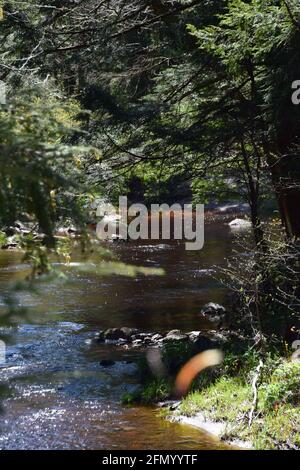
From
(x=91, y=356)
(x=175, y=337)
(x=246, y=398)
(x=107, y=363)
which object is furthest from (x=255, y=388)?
(x=175, y=337)

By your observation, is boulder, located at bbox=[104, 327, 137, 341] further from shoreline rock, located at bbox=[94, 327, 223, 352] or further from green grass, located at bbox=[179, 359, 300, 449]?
green grass, located at bbox=[179, 359, 300, 449]

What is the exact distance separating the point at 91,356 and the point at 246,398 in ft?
11.8

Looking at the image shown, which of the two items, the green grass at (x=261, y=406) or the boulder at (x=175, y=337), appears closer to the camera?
the green grass at (x=261, y=406)

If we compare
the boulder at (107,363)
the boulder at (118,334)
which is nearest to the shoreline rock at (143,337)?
the boulder at (118,334)

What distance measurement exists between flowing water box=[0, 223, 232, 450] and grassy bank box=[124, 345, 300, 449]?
0.32 m

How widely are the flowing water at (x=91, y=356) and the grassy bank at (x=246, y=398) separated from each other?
324 mm

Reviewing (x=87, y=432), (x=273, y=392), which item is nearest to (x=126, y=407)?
(x=87, y=432)

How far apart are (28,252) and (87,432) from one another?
15.1ft

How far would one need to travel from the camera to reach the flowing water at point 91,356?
25.1ft

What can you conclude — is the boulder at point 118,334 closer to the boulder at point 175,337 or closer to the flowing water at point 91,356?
the flowing water at point 91,356

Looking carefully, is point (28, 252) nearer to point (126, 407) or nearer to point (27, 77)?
point (126, 407)

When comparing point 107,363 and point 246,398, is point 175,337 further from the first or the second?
point 246,398

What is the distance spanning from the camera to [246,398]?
7969 mm

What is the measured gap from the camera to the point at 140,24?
11.5 metres
